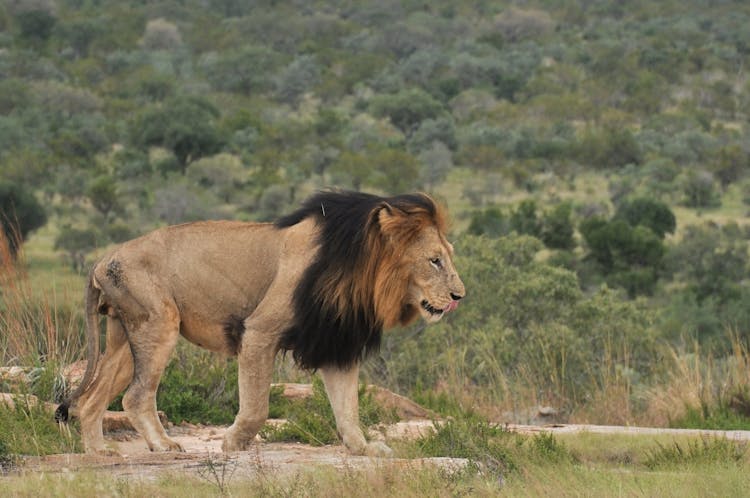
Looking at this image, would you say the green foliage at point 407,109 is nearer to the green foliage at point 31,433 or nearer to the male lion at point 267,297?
the green foliage at point 31,433

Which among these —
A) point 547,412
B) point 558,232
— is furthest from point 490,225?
point 547,412

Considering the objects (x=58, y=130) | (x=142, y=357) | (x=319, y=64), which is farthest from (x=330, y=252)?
(x=319, y=64)

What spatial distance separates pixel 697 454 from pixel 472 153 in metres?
47.3

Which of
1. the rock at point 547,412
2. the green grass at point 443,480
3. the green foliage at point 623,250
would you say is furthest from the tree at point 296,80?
the green grass at point 443,480

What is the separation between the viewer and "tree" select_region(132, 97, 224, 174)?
5384 centimetres

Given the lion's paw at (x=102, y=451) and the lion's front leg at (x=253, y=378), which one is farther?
the lion's paw at (x=102, y=451)

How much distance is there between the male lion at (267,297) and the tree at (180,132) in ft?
148

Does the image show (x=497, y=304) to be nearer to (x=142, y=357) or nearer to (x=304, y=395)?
(x=304, y=395)

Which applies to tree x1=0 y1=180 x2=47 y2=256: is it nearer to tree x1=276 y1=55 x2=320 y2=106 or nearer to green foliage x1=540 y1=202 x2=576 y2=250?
green foliage x1=540 y1=202 x2=576 y2=250

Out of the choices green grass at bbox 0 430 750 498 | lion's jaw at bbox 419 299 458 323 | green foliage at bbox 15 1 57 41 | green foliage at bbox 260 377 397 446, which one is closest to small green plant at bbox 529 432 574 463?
green grass at bbox 0 430 750 498

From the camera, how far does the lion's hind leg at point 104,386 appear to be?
8.28 meters

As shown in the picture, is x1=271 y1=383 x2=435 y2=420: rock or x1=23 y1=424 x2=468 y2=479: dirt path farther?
x1=271 y1=383 x2=435 y2=420: rock

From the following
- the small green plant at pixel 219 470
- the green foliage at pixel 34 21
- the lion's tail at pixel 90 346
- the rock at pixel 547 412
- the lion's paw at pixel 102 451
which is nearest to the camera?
the small green plant at pixel 219 470

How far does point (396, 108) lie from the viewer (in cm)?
6550
